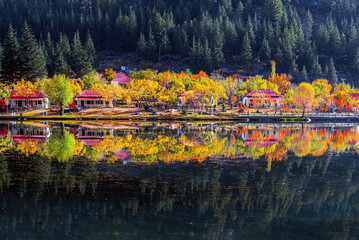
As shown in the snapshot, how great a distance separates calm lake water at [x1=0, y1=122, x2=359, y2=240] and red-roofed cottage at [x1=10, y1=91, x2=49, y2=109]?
6634 cm

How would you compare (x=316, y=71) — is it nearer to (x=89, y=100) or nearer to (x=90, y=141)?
(x=89, y=100)

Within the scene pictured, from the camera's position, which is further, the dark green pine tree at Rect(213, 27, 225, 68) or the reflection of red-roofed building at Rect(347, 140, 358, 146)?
the dark green pine tree at Rect(213, 27, 225, 68)

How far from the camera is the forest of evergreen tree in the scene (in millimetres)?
120194

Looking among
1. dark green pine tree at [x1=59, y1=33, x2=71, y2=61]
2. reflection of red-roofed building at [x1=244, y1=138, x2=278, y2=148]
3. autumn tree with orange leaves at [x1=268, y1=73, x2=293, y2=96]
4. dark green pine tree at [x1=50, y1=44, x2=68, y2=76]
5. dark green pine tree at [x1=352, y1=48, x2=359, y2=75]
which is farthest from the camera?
dark green pine tree at [x1=352, y1=48, x2=359, y2=75]

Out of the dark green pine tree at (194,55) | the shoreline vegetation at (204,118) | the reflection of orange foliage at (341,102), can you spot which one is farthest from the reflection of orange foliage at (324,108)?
the dark green pine tree at (194,55)

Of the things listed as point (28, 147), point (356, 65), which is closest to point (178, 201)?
point (28, 147)

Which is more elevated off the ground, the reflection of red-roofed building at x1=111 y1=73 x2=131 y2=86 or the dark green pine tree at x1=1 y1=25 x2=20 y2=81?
the dark green pine tree at x1=1 y1=25 x2=20 y2=81

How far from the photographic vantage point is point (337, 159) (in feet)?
107

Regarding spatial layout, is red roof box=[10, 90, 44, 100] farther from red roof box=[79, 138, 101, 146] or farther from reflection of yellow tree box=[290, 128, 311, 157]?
reflection of yellow tree box=[290, 128, 311, 157]

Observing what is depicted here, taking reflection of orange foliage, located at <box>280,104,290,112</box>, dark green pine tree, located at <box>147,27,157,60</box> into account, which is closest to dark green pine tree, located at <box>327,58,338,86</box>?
reflection of orange foliage, located at <box>280,104,290,112</box>

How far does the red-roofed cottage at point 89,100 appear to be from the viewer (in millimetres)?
98000

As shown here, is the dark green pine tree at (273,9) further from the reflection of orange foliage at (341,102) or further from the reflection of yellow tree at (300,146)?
the reflection of yellow tree at (300,146)

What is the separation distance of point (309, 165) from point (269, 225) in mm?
14503

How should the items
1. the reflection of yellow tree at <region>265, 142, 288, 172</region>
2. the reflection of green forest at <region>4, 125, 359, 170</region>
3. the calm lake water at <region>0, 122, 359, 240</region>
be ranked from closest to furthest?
the calm lake water at <region>0, 122, 359, 240</region>, the reflection of yellow tree at <region>265, 142, 288, 172</region>, the reflection of green forest at <region>4, 125, 359, 170</region>
